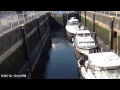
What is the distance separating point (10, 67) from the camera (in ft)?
50.8

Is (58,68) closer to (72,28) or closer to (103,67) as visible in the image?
(103,67)

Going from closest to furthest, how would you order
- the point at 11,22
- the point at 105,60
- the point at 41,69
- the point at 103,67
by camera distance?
the point at 103,67, the point at 105,60, the point at 11,22, the point at 41,69

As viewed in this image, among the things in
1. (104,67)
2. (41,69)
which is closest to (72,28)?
(41,69)

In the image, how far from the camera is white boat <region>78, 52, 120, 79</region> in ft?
49.9

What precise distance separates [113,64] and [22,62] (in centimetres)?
820

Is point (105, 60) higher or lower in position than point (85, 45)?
higher

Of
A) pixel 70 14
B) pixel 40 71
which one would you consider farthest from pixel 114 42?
pixel 70 14

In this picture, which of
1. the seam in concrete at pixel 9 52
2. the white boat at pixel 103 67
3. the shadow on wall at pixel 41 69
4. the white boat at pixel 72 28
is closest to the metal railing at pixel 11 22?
the seam in concrete at pixel 9 52

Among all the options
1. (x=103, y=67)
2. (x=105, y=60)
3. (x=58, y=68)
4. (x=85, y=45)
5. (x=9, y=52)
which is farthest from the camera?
(x=85, y=45)

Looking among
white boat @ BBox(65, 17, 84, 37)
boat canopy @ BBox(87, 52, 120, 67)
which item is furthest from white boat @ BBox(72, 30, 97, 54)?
white boat @ BBox(65, 17, 84, 37)

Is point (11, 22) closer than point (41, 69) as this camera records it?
Yes

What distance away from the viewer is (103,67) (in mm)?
15594

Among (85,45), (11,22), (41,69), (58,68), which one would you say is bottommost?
(41,69)
